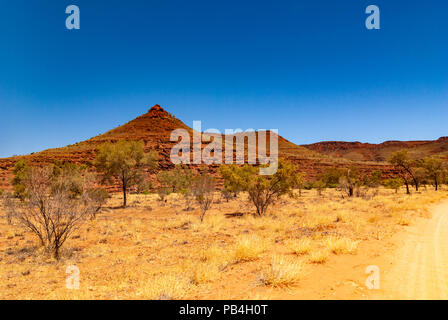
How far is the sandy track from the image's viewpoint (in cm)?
422

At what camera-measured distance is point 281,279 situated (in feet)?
15.6

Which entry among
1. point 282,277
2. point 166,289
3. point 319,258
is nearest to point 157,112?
point 319,258

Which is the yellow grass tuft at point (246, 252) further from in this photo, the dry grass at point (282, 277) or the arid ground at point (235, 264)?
the dry grass at point (282, 277)

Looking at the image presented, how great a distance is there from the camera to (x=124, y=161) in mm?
22875

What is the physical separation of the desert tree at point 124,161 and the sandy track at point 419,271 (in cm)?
2108

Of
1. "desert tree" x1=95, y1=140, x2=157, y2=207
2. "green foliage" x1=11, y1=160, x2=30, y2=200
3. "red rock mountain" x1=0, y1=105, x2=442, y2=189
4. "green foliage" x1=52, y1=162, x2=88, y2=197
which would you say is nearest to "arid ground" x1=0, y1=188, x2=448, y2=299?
"green foliage" x1=52, y1=162, x2=88, y2=197

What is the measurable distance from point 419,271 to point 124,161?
2257 centimetres

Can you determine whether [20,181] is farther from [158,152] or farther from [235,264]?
[158,152]

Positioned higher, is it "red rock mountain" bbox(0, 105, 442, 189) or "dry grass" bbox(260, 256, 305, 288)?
"red rock mountain" bbox(0, 105, 442, 189)

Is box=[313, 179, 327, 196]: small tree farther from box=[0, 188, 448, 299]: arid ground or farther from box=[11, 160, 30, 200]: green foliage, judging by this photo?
box=[11, 160, 30, 200]: green foliage

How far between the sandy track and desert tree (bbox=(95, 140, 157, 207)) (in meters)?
21.1

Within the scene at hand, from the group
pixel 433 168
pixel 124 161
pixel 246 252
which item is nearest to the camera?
pixel 246 252

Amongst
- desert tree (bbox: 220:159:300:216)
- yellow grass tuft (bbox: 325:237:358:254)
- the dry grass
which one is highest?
desert tree (bbox: 220:159:300:216)

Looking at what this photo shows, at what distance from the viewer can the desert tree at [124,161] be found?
22.6 m
